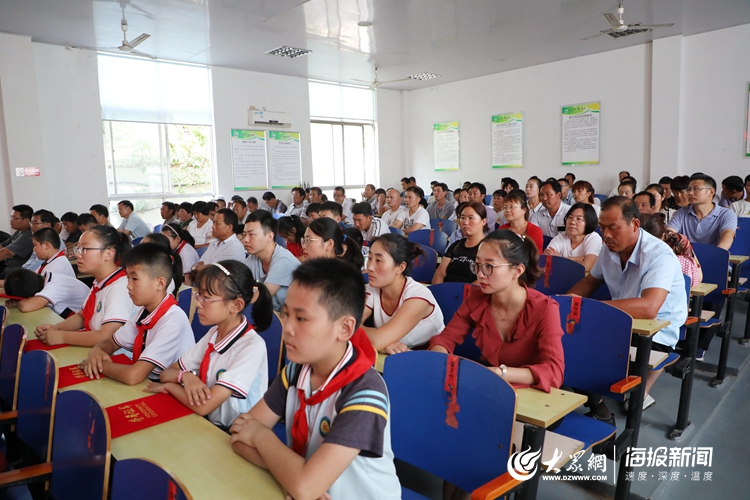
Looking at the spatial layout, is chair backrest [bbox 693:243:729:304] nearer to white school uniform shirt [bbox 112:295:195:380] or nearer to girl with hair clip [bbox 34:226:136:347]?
white school uniform shirt [bbox 112:295:195:380]

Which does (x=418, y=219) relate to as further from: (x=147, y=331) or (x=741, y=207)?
(x=147, y=331)

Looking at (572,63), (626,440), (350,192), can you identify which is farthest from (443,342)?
(350,192)

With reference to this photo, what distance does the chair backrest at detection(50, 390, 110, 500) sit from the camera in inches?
44.6

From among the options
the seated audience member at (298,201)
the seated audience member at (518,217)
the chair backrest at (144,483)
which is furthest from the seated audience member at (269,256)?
the seated audience member at (298,201)

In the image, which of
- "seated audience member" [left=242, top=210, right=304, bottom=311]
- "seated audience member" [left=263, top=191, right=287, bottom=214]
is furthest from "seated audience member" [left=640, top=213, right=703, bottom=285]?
"seated audience member" [left=263, top=191, right=287, bottom=214]

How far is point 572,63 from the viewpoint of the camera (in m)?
8.42

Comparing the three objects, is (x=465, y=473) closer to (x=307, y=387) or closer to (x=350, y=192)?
(x=307, y=387)

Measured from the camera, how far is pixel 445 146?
10594mm

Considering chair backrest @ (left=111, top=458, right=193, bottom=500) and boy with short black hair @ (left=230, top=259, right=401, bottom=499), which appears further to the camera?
boy with short black hair @ (left=230, top=259, right=401, bottom=499)

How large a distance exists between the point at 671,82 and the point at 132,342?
26.5 feet

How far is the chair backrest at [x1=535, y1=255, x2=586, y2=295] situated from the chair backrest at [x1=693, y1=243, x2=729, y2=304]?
3.42 feet

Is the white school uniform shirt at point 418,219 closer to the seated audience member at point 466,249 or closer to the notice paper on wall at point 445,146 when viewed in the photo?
the seated audience member at point 466,249

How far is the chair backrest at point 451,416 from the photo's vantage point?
1299 mm

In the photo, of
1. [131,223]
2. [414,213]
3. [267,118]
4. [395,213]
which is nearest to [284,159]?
[267,118]
